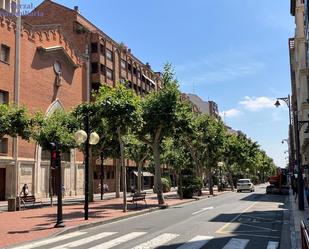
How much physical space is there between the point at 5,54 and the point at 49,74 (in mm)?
8063

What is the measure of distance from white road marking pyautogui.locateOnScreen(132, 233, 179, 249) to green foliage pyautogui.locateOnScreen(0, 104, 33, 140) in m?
14.8

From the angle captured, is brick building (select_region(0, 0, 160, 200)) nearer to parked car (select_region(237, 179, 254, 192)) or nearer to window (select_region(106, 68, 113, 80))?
window (select_region(106, 68, 113, 80))

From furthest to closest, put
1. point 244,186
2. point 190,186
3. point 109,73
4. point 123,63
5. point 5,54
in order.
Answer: point 123,63 → point 109,73 → point 244,186 → point 5,54 → point 190,186

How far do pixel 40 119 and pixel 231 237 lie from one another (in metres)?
18.1

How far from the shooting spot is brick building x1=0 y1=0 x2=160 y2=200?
43500mm

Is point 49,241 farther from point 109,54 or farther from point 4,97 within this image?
point 109,54

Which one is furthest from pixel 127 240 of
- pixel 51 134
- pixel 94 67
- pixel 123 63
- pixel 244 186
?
pixel 123 63

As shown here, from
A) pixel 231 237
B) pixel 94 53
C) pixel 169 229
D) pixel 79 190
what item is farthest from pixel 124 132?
pixel 94 53

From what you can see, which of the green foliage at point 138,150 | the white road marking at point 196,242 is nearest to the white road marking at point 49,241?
the white road marking at point 196,242

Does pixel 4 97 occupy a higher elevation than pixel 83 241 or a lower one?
higher

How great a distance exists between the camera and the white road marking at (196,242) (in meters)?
13.2

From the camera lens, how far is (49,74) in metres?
51.6

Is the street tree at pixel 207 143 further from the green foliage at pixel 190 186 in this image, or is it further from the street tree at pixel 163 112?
the street tree at pixel 163 112

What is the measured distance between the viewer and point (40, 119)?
1192 inches
